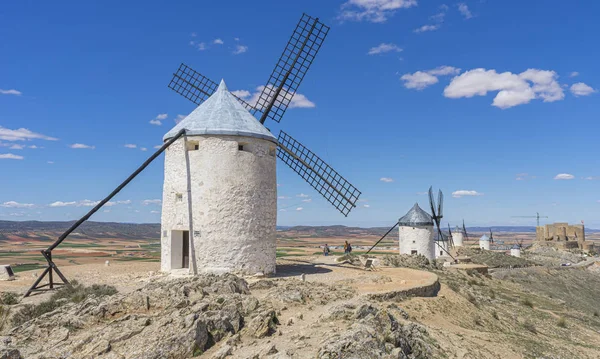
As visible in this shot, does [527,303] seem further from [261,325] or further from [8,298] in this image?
[8,298]

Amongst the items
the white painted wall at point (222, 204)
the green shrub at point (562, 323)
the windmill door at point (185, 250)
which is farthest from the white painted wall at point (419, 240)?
the windmill door at point (185, 250)

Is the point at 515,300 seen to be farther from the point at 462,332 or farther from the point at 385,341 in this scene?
the point at 385,341

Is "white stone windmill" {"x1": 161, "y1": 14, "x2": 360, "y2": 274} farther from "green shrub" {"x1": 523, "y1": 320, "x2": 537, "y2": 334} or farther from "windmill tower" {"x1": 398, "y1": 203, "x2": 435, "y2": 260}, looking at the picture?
"windmill tower" {"x1": 398, "y1": 203, "x2": 435, "y2": 260}

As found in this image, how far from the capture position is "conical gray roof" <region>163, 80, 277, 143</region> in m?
14.5

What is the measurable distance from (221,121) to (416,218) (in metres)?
19.2

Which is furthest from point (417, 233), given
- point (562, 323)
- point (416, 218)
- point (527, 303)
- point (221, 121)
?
point (221, 121)

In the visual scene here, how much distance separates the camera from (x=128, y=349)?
7641mm

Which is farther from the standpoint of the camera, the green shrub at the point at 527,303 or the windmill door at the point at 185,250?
the green shrub at the point at 527,303

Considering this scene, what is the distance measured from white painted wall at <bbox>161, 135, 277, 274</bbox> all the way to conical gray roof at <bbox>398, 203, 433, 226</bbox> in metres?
17.4

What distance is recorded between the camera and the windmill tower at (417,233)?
30.1 meters

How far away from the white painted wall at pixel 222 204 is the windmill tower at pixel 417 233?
17.5 m

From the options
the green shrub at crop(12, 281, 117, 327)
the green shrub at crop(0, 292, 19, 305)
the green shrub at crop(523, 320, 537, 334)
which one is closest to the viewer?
the green shrub at crop(12, 281, 117, 327)

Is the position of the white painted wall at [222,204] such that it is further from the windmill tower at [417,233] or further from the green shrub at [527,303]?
the windmill tower at [417,233]

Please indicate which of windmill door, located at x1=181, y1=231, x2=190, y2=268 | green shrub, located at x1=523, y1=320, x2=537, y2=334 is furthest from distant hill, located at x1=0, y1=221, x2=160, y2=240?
green shrub, located at x1=523, y1=320, x2=537, y2=334
